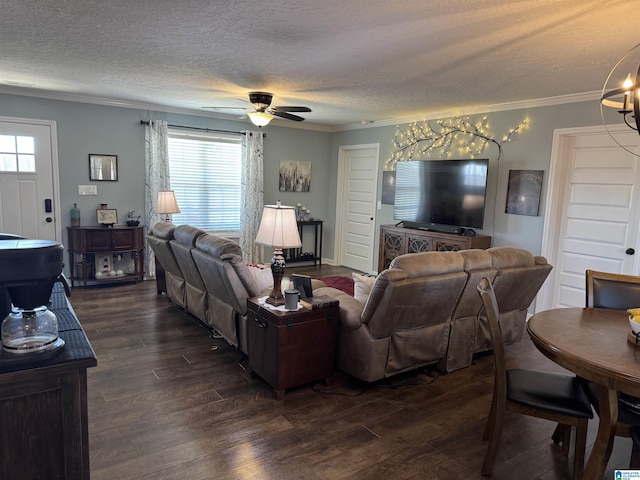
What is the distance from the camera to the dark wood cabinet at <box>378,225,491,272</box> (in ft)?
17.2

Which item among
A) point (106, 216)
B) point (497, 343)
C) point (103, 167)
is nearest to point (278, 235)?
point (497, 343)

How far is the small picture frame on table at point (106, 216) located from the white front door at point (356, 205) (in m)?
3.83

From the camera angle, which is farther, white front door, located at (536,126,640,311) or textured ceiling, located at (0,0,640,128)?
white front door, located at (536,126,640,311)

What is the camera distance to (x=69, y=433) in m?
1.36

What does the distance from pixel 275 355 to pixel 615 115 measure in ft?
13.4

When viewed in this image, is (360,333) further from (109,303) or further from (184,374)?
(109,303)

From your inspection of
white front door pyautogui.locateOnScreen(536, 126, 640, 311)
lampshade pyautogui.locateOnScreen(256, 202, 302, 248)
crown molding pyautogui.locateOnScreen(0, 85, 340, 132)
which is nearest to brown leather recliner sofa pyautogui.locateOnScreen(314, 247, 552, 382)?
lampshade pyautogui.locateOnScreen(256, 202, 302, 248)

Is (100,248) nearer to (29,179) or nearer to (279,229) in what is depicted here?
(29,179)

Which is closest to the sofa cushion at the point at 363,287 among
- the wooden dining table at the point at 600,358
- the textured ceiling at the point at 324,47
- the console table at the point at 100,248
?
the wooden dining table at the point at 600,358

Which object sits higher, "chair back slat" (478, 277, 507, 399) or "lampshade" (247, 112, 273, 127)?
"lampshade" (247, 112, 273, 127)

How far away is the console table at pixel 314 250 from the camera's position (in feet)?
25.0

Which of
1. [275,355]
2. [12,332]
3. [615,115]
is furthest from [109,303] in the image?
[615,115]

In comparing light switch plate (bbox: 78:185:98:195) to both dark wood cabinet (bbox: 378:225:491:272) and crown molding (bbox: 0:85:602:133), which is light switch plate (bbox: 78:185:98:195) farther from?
dark wood cabinet (bbox: 378:225:491:272)

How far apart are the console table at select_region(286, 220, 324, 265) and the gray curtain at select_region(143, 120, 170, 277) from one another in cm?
242
